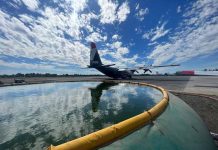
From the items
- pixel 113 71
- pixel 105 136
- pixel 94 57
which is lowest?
pixel 105 136

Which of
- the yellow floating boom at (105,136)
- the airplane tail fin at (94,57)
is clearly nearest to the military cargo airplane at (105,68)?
the airplane tail fin at (94,57)

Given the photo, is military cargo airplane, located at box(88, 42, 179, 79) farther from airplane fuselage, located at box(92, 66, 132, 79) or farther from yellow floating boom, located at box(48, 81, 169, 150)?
yellow floating boom, located at box(48, 81, 169, 150)

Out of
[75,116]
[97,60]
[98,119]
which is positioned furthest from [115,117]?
[97,60]

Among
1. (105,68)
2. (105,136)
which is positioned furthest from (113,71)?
(105,136)

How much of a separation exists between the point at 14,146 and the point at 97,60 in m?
47.9

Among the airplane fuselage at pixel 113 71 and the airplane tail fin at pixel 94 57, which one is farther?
the airplane tail fin at pixel 94 57

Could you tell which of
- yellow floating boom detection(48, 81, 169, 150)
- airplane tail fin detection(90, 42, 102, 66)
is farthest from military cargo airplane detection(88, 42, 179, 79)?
yellow floating boom detection(48, 81, 169, 150)

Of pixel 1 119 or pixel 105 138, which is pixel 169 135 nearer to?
pixel 105 138

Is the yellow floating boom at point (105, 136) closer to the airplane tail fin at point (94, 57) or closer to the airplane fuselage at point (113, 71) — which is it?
the airplane fuselage at point (113, 71)

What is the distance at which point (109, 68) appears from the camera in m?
50.1

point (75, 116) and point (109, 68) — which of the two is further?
point (109, 68)

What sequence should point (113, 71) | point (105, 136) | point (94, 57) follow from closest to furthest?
point (105, 136) < point (113, 71) < point (94, 57)

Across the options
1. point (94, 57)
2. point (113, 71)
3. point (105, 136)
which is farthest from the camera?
point (94, 57)

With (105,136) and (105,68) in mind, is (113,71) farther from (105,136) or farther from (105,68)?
(105,136)
